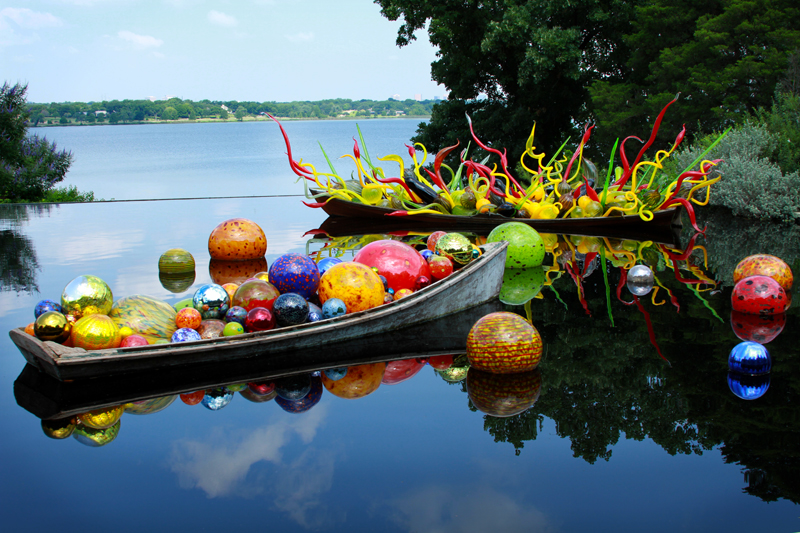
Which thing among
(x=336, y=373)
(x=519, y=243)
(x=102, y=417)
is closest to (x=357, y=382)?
(x=336, y=373)

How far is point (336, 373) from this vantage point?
4.06 meters

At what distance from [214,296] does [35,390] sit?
1.17m

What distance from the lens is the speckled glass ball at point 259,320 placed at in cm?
427

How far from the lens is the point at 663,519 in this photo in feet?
8.29

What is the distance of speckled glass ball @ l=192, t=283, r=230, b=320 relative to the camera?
4.46 metres

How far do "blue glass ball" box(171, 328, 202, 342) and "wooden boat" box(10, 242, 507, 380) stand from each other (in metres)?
0.16

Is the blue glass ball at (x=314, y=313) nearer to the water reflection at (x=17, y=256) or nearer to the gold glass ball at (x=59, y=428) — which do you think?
the gold glass ball at (x=59, y=428)

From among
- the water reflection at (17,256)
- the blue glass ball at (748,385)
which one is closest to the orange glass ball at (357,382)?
the blue glass ball at (748,385)

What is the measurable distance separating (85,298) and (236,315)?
96 cm

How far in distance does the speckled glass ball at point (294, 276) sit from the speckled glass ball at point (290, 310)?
0.48 metres

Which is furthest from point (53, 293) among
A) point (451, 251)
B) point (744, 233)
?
point (744, 233)

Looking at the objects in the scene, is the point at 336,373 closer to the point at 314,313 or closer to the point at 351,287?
the point at 314,313

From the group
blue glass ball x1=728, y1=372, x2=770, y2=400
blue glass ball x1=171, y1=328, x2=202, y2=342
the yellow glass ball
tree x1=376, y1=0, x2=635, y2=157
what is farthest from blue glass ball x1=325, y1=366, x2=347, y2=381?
tree x1=376, y1=0, x2=635, y2=157

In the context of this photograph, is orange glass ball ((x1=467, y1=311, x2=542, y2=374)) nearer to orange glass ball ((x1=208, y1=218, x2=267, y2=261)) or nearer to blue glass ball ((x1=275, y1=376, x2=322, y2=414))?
blue glass ball ((x1=275, y1=376, x2=322, y2=414))
